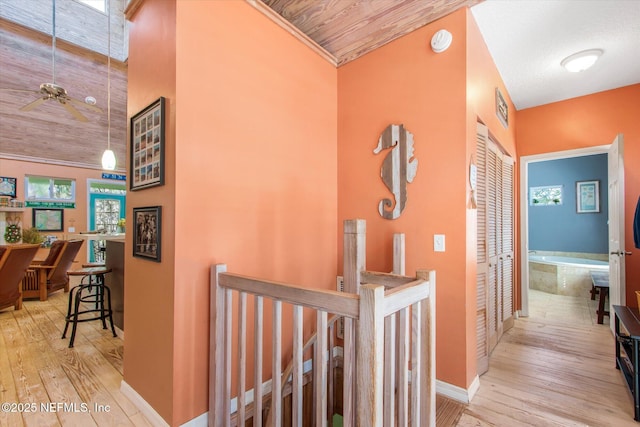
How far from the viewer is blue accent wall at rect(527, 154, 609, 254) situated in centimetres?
509

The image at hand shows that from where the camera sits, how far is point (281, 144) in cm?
211

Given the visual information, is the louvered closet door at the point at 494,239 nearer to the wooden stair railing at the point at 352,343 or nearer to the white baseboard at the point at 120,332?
the wooden stair railing at the point at 352,343

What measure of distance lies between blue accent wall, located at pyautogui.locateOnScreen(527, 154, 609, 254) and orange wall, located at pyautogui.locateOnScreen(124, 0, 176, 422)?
677 centimetres

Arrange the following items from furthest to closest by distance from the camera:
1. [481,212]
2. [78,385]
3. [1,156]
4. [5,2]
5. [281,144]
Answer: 1. [1,156]
2. [5,2]
3. [481,212]
4. [281,144]
5. [78,385]

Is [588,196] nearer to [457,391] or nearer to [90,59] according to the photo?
[457,391]

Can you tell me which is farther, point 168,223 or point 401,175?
point 401,175

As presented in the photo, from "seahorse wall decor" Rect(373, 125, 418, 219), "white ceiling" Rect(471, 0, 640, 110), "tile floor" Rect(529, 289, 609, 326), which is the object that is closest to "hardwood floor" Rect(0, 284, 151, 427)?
"seahorse wall decor" Rect(373, 125, 418, 219)

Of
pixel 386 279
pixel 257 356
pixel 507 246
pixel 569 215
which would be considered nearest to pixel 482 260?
pixel 507 246

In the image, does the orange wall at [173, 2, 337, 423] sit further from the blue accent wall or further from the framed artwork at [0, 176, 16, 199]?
the framed artwork at [0, 176, 16, 199]

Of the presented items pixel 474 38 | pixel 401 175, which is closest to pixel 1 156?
pixel 401 175

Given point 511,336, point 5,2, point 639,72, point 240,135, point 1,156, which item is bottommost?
point 511,336

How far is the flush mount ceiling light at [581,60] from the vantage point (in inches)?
96.2

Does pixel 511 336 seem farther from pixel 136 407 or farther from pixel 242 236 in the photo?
pixel 136 407

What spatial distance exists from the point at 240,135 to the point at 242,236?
0.66 m
